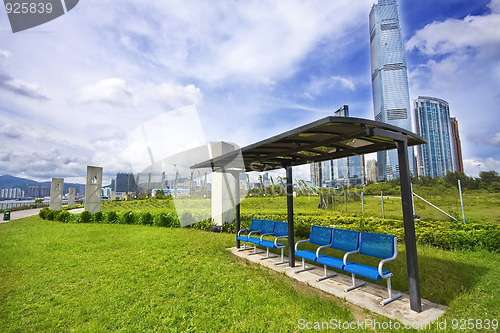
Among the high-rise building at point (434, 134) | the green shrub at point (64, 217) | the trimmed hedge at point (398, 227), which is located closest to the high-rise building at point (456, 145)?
the high-rise building at point (434, 134)

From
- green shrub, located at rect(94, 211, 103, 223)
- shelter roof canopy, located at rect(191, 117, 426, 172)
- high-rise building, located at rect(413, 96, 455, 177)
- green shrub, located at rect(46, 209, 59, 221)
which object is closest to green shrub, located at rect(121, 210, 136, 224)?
green shrub, located at rect(94, 211, 103, 223)

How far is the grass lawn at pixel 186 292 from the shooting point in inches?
125

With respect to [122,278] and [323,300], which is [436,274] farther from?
[122,278]

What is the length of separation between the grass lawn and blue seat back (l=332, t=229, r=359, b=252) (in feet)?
3.16

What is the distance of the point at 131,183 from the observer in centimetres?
3425

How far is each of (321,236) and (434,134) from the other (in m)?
48.7

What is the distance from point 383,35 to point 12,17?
97.9 metres

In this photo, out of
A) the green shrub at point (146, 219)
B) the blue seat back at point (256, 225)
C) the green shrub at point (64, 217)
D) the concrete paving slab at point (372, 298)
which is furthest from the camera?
the green shrub at point (64, 217)

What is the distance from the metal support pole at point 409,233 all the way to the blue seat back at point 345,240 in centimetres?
106

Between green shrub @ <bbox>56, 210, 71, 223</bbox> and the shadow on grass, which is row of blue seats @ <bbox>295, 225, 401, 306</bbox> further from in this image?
green shrub @ <bbox>56, 210, 71, 223</bbox>

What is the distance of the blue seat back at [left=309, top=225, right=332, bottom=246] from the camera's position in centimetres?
514

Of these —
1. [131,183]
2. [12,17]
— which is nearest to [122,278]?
[12,17]

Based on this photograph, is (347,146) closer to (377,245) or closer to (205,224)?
(377,245)

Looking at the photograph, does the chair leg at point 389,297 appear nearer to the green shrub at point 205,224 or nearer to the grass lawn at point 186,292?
the grass lawn at point 186,292
